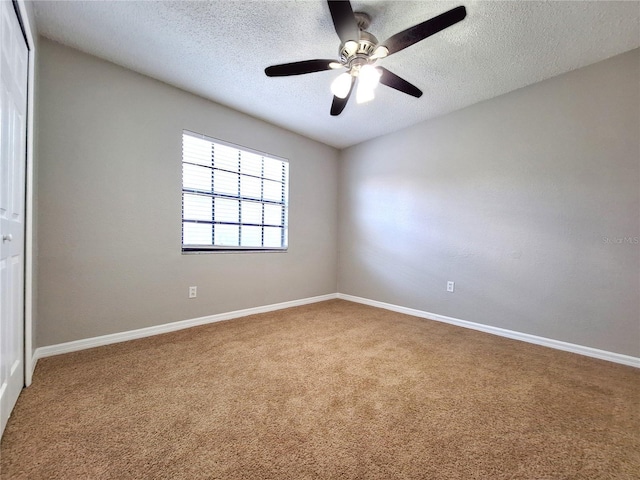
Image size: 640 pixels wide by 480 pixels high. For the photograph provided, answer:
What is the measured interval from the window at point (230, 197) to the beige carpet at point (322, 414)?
1.20m

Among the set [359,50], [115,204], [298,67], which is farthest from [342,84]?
[115,204]

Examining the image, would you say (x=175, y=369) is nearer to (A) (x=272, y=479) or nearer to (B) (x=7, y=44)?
(A) (x=272, y=479)

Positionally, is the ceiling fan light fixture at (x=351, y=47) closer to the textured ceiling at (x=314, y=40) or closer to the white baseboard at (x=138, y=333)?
the textured ceiling at (x=314, y=40)

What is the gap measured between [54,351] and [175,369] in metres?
1.06

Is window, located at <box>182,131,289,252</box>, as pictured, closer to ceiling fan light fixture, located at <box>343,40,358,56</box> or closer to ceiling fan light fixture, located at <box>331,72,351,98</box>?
ceiling fan light fixture, located at <box>331,72,351,98</box>

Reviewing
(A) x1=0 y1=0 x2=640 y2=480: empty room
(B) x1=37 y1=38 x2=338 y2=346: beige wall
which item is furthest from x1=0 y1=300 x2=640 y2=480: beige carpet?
(B) x1=37 y1=38 x2=338 y2=346: beige wall

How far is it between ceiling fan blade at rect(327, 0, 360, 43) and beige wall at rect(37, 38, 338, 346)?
190cm

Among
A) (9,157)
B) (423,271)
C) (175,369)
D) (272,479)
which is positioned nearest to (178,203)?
(9,157)

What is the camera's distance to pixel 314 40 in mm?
2037

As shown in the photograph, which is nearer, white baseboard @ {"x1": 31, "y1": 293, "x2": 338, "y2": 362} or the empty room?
the empty room

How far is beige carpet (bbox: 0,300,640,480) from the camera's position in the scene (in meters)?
1.13

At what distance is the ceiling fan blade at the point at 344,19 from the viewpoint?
4.76 feet

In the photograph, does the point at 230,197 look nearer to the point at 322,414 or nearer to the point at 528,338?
the point at 322,414

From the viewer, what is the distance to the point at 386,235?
12.4ft
